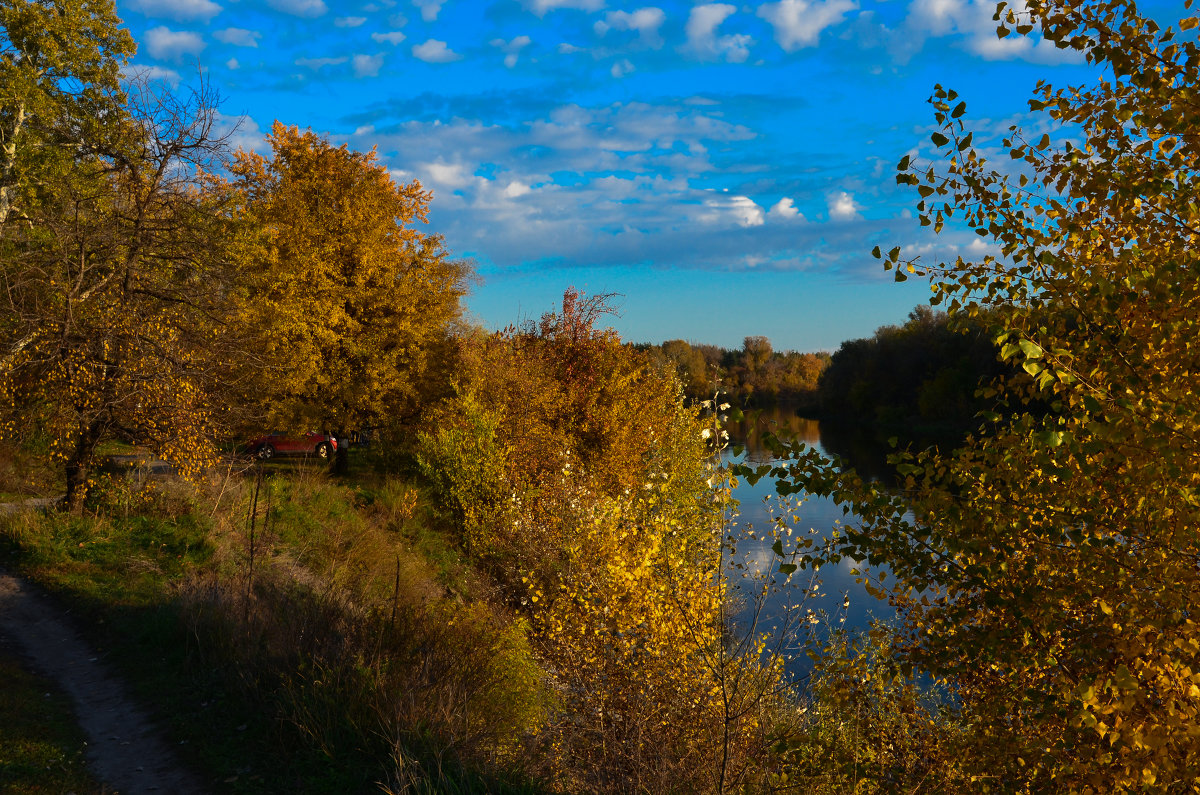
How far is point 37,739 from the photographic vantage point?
246 inches

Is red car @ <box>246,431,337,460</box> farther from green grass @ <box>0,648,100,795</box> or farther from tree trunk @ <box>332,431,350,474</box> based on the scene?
green grass @ <box>0,648,100,795</box>

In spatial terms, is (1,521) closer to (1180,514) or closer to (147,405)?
(147,405)

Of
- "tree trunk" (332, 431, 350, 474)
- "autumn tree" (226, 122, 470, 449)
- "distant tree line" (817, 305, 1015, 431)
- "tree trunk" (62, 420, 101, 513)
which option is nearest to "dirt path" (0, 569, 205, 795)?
"tree trunk" (62, 420, 101, 513)

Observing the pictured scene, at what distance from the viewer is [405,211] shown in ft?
80.0

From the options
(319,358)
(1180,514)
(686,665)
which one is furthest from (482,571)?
(1180,514)

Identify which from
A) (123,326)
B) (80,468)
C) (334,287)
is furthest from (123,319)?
(334,287)

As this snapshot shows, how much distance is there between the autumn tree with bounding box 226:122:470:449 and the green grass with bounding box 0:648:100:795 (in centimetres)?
1357

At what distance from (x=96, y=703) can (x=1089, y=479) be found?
8.48 m

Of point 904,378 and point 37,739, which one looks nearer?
point 37,739

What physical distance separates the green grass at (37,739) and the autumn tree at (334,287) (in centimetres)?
1357

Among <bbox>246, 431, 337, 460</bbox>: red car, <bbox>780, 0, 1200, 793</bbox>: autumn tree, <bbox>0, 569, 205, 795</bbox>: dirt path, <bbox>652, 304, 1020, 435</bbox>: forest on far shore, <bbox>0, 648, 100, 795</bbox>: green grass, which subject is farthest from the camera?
<bbox>652, 304, 1020, 435</bbox>: forest on far shore

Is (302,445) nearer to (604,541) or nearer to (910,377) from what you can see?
(604,541)

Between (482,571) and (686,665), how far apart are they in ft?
36.6

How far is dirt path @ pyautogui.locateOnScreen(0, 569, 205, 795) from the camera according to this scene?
19.4 ft
